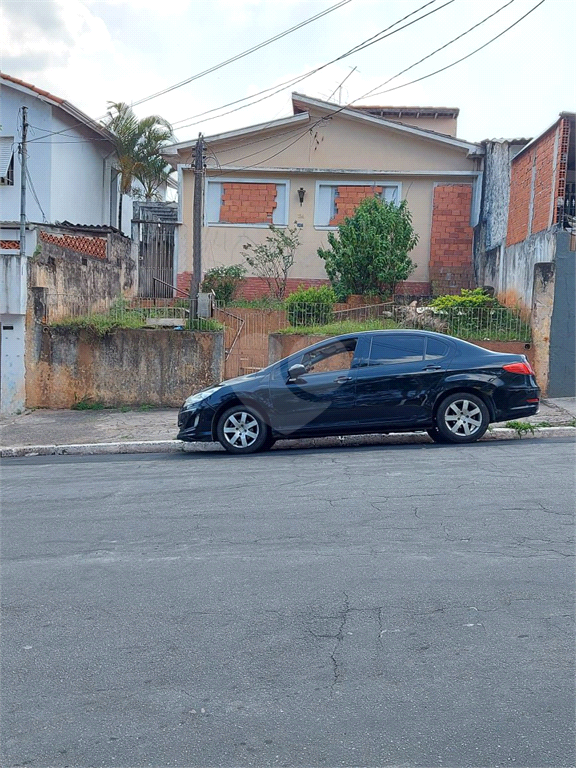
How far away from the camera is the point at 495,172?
21734mm

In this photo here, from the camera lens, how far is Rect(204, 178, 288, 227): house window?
2416 cm

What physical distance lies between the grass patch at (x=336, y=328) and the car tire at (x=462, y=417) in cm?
512

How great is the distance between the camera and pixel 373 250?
20.7 meters

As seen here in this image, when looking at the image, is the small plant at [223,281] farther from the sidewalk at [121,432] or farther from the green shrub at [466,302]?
the sidewalk at [121,432]

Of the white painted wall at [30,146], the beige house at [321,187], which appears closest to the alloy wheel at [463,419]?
the beige house at [321,187]

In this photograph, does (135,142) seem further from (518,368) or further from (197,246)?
(518,368)

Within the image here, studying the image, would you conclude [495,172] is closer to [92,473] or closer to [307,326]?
[307,326]

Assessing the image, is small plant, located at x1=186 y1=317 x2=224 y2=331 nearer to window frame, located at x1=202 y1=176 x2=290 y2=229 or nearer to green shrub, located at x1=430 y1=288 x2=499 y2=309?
green shrub, located at x1=430 y1=288 x2=499 y2=309

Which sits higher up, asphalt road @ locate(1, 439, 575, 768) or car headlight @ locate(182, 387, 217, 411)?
car headlight @ locate(182, 387, 217, 411)

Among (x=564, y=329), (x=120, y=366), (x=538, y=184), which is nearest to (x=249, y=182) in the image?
(x=538, y=184)

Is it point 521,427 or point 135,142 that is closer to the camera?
point 521,427

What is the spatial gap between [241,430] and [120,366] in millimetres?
5150

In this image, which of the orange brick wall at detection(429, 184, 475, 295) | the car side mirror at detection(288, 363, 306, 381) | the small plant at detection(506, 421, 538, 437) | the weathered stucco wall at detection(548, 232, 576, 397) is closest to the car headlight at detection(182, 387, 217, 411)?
the car side mirror at detection(288, 363, 306, 381)

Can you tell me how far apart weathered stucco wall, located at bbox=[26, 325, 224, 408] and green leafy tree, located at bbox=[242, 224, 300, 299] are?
28.3ft
